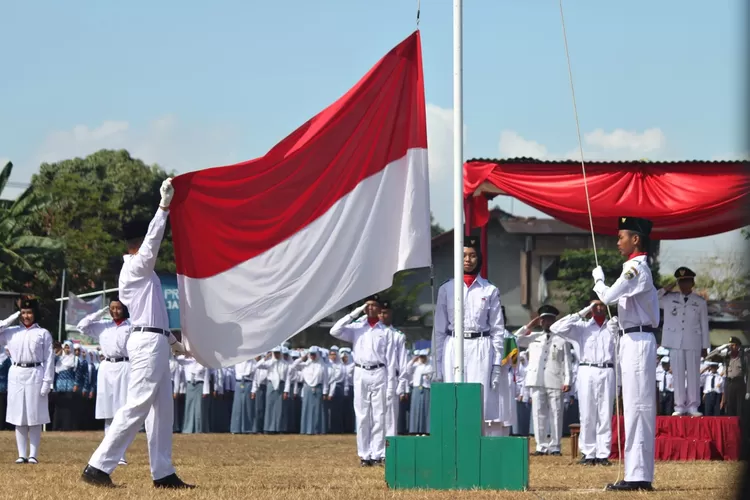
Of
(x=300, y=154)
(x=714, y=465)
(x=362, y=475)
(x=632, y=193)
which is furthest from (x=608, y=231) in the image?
(x=300, y=154)

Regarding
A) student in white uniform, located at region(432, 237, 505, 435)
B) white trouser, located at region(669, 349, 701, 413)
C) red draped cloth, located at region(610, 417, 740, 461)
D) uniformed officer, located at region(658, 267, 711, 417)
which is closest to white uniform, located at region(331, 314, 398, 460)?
red draped cloth, located at region(610, 417, 740, 461)

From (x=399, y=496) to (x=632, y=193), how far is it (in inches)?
259

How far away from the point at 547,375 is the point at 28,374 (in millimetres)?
7723

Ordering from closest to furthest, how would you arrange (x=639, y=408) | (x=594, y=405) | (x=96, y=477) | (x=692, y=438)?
(x=96, y=477)
(x=639, y=408)
(x=594, y=405)
(x=692, y=438)

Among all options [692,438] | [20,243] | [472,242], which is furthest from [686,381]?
[20,243]

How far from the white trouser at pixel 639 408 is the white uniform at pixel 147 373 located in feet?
12.0

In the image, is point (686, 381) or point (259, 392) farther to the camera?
point (259, 392)

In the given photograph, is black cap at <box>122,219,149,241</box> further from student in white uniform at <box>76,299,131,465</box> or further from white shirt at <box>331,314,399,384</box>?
white shirt at <box>331,314,399,384</box>

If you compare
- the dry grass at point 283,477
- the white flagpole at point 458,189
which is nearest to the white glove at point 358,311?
the dry grass at point 283,477

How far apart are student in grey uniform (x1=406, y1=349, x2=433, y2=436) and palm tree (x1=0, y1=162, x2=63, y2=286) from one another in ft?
52.3

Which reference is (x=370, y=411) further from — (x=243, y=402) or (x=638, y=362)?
(x=243, y=402)

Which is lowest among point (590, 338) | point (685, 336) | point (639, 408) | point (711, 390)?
point (639, 408)

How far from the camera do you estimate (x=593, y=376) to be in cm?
1509

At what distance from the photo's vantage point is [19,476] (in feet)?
36.7
